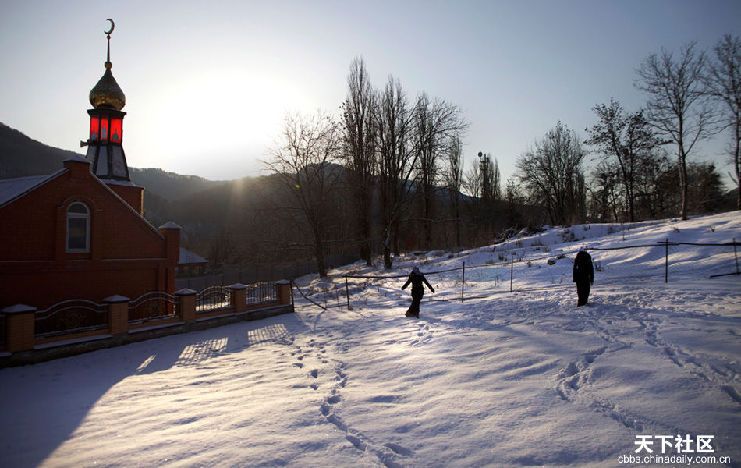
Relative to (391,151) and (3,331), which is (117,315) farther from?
(391,151)

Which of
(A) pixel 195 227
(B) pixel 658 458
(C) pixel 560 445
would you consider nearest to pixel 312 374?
(C) pixel 560 445

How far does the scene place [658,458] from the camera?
3475 millimetres

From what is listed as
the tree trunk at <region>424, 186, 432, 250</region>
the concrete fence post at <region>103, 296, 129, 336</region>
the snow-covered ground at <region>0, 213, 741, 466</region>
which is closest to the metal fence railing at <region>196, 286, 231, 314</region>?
the snow-covered ground at <region>0, 213, 741, 466</region>

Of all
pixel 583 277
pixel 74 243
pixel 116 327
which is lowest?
pixel 116 327

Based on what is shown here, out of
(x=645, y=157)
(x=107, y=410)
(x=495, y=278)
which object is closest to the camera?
(x=107, y=410)

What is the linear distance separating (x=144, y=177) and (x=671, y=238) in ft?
426

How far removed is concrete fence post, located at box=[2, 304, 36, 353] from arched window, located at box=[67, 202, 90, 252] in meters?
5.82

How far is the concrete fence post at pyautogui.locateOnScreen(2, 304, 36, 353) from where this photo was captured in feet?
30.4

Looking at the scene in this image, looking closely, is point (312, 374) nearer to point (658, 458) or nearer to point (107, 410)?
point (107, 410)

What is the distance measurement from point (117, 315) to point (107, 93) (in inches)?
603

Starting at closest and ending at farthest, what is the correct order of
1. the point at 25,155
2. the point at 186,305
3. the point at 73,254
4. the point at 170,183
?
1. the point at 186,305
2. the point at 73,254
3. the point at 25,155
4. the point at 170,183

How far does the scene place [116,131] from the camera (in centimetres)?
2156

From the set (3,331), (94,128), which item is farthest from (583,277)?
(94,128)

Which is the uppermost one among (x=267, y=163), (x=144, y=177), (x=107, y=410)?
(x=144, y=177)
